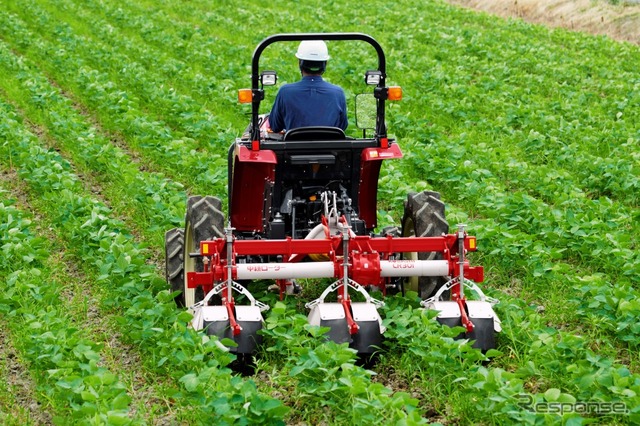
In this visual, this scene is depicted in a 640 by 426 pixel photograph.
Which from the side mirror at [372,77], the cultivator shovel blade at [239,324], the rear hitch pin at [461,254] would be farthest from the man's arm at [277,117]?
the cultivator shovel blade at [239,324]

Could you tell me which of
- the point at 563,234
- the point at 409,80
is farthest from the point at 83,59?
the point at 563,234

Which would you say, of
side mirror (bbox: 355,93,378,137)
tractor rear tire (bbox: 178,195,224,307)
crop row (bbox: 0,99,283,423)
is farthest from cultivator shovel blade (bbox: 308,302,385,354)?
side mirror (bbox: 355,93,378,137)

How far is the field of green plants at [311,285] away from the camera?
6160 millimetres

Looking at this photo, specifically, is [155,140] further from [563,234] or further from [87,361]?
[87,361]

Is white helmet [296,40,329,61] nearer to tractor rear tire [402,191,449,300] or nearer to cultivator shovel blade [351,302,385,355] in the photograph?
tractor rear tire [402,191,449,300]

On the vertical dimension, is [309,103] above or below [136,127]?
above

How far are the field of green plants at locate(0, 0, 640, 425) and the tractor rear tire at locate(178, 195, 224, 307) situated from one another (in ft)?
0.97

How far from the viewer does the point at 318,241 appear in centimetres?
720

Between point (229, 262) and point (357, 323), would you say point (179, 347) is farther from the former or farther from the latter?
point (357, 323)

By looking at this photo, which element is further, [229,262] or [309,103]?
[309,103]

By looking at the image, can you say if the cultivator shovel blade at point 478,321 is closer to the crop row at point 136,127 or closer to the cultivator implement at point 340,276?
the cultivator implement at point 340,276

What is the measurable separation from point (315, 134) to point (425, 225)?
1.04 metres

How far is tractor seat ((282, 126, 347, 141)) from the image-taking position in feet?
25.9

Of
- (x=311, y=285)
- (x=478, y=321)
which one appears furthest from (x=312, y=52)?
(x=478, y=321)
